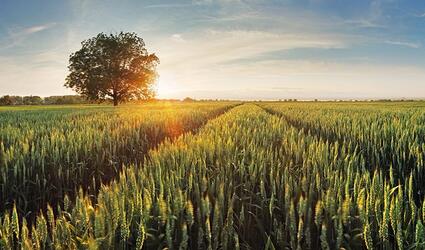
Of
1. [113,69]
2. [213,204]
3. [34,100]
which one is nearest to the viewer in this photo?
[213,204]

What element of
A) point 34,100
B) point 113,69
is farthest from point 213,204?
point 34,100

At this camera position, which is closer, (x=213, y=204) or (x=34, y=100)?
(x=213, y=204)

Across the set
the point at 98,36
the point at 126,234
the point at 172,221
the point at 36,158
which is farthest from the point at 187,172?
the point at 98,36

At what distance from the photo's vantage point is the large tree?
1810 inches

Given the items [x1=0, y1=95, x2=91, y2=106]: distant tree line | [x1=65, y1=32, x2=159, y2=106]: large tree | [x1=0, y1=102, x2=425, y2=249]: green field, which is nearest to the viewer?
[x1=0, y1=102, x2=425, y2=249]: green field

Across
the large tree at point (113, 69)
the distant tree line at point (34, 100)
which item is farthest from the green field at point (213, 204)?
the distant tree line at point (34, 100)

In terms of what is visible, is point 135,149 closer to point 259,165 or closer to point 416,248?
point 259,165

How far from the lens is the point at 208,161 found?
4180 mm

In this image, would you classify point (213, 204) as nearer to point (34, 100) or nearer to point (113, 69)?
point (113, 69)

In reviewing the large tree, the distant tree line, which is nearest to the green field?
the large tree

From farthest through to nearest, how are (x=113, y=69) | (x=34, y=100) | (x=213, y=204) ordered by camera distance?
1. (x=34, y=100)
2. (x=113, y=69)
3. (x=213, y=204)

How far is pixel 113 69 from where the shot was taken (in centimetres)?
4728

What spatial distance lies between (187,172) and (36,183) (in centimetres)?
207

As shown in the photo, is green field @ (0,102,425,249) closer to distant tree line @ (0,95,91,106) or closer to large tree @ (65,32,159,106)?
large tree @ (65,32,159,106)
